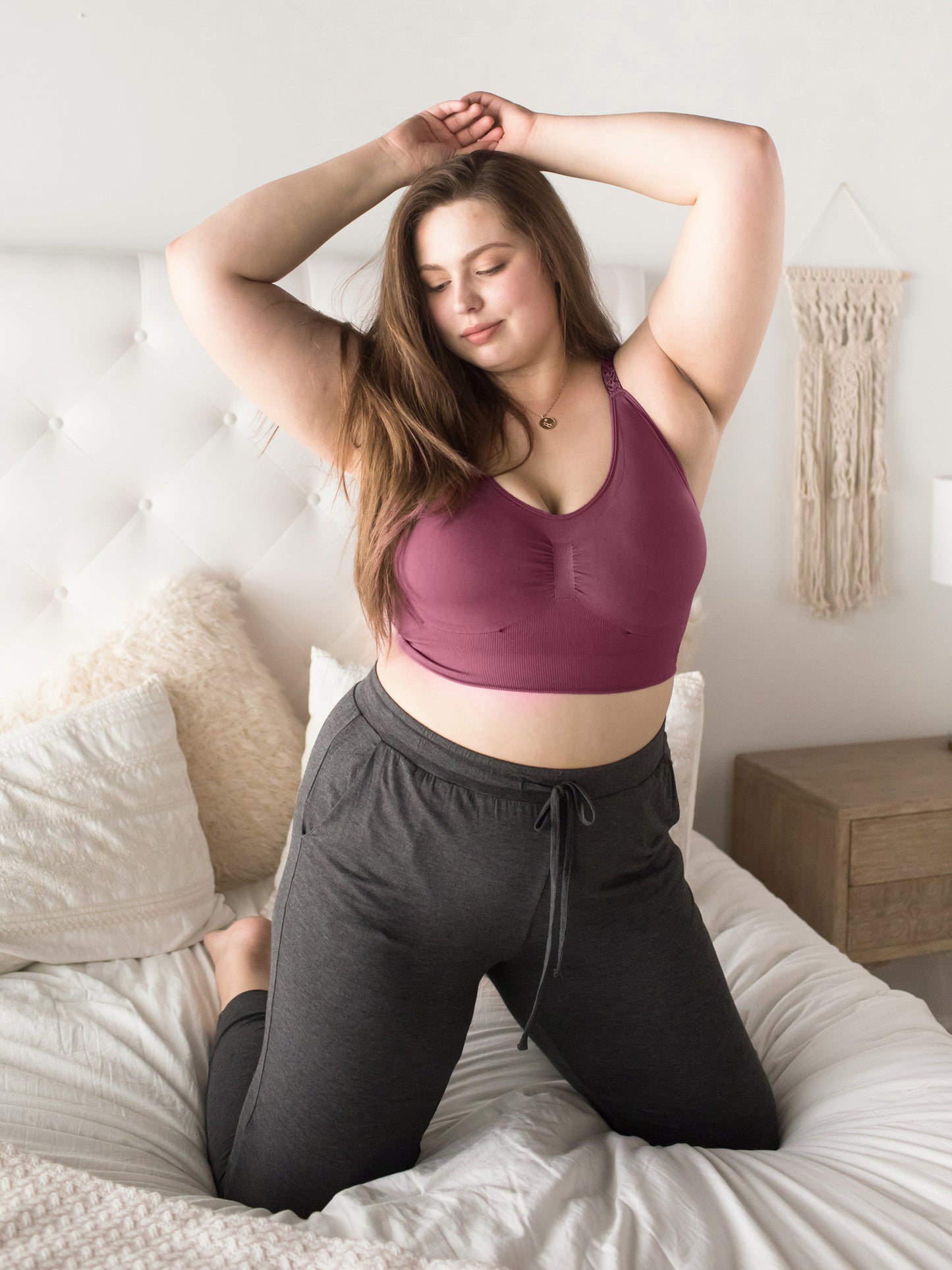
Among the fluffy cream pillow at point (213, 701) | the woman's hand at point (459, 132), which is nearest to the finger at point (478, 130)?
the woman's hand at point (459, 132)

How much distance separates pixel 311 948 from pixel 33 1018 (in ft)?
1.74

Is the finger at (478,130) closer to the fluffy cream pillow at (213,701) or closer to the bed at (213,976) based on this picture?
the bed at (213,976)

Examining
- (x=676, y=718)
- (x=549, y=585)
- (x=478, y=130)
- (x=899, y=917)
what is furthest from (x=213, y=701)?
(x=899, y=917)

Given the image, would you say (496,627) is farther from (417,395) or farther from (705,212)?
(705,212)

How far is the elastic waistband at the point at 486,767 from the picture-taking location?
3.36ft

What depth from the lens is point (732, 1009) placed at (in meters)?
1.16

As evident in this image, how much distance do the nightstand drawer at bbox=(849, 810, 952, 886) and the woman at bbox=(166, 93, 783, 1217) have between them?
0.95 m

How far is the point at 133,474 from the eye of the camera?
186cm

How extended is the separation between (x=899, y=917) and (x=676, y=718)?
781mm

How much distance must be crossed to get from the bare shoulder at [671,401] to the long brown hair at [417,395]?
11 centimetres

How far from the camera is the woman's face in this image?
3.60 ft

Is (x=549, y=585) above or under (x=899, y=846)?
above

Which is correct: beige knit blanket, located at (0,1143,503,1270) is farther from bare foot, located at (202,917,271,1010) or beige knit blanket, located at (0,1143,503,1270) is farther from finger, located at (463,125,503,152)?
finger, located at (463,125,503,152)

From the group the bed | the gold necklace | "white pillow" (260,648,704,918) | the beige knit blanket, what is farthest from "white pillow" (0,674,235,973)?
the gold necklace
